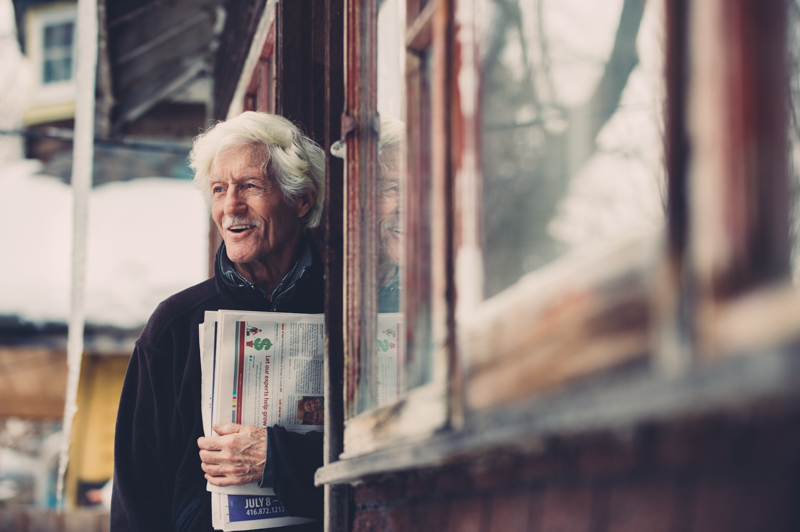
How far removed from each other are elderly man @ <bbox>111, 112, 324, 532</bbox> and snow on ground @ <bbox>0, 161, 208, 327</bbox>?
6819 millimetres

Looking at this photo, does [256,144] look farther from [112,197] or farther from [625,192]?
[112,197]

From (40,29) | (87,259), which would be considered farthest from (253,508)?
(40,29)

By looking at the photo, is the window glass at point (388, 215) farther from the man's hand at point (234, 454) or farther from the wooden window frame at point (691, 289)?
the wooden window frame at point (691, 289)

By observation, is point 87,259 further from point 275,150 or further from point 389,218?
point 389,218

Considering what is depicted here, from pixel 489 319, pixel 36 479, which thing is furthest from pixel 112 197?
pixel 489 319

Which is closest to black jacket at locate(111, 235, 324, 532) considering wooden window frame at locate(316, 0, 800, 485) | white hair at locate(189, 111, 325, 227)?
white hair at locate(189, 111, 325, 227)

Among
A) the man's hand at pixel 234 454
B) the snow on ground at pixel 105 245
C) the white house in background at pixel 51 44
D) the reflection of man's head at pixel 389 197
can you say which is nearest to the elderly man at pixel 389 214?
the reflection of man's head at pixel 389 197

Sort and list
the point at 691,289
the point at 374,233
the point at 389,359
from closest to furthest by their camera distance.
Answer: the point at 691,289 < the point at 389,359 < the point at 374,233

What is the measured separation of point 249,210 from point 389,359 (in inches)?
28.9

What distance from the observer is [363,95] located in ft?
5.30

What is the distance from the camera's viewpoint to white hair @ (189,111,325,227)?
1.97 meters

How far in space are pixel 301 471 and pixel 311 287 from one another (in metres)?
0.49

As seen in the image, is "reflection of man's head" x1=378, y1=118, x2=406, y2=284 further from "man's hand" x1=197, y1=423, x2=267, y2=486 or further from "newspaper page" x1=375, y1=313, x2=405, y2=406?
"man's hand" x1=197, y1=423, x2=267, y2=486

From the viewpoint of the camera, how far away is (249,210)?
1.96 m
